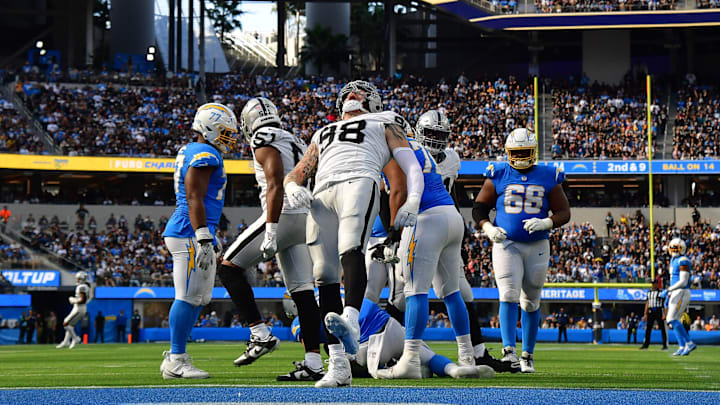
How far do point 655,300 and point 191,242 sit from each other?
1411cm

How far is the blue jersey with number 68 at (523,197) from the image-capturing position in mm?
9414

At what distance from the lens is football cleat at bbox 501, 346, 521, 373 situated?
8922 mm

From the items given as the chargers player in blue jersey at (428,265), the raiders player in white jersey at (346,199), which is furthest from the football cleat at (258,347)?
the raiders player in white jersey at (346,199)

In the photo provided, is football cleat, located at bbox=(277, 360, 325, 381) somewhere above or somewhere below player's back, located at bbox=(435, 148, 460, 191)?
below

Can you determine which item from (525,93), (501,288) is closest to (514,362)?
(501,288)

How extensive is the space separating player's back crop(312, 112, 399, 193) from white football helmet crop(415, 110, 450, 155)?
5.91 feet

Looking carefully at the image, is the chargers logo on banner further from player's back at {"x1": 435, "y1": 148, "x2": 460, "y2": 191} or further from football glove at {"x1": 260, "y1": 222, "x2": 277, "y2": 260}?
football glove at {"x1": 260, "y1": 222, "x2": 277, "y2": 260}

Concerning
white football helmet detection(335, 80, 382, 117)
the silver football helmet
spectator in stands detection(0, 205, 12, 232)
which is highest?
white football helmet detection(335, 80, 382, 117)

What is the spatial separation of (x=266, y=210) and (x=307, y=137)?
32.3 meters

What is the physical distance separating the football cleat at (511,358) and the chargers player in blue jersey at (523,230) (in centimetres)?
10

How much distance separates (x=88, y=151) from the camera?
38.1 metres

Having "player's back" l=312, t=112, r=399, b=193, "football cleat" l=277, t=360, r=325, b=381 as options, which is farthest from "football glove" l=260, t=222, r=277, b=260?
"football cleat" l=277, t=360, r=325, b=381

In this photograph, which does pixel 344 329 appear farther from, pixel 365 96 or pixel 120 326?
pixel 120 326

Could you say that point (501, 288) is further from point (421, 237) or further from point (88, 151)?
point (88, 151)
